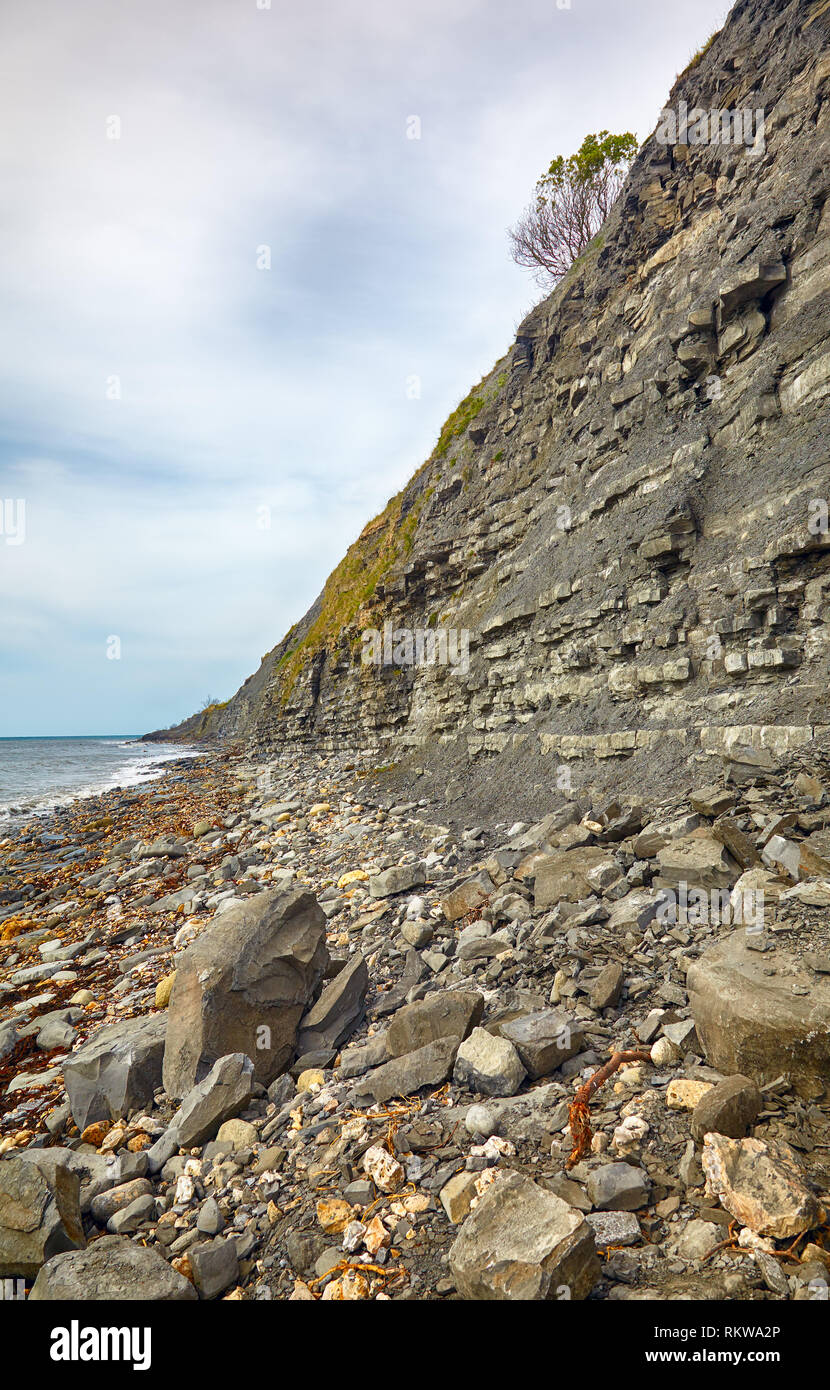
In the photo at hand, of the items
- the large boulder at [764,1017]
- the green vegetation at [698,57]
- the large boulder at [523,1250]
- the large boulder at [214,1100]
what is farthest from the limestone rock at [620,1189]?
the green vegetation at [698,57]

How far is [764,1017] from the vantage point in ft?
10.4

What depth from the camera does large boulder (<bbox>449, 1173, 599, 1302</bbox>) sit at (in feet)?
7.63

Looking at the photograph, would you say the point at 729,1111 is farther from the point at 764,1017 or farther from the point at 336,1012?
the point at 336,1012

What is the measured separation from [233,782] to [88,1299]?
26.2 meters

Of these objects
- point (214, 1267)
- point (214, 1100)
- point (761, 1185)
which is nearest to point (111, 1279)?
point (214, 1267)

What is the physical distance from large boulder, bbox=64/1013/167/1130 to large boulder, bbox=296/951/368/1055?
1.22m

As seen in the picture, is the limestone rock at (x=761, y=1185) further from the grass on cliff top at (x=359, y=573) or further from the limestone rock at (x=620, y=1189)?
the grass on cliff top at (x=359, y=573)

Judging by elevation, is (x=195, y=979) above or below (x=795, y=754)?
below

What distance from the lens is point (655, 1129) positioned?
10.1ft

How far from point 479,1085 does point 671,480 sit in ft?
32.3

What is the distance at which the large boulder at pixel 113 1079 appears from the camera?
4.82 metres
